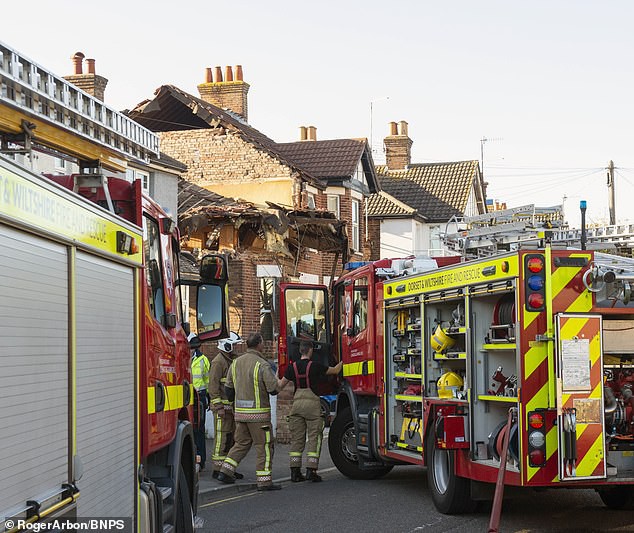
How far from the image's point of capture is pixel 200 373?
14.3 m

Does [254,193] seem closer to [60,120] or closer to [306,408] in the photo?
[306,408]

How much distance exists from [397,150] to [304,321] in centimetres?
3588

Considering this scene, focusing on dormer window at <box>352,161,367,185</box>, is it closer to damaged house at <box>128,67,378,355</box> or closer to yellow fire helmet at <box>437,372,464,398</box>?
damaged house at <box>128,67,378,355</box>

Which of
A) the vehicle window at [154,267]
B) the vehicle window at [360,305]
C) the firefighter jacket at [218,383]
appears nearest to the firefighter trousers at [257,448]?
the firefighter jacket at [218,383]

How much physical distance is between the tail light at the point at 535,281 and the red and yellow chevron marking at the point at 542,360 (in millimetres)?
34

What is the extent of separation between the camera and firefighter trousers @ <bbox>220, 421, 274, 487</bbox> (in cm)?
1217

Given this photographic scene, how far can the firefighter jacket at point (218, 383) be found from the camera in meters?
13.6

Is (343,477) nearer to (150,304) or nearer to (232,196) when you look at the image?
(150,304)

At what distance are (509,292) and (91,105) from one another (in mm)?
4352

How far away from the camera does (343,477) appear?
44.6ft

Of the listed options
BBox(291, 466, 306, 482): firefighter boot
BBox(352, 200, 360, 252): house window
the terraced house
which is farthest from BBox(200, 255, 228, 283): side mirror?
the terraced house

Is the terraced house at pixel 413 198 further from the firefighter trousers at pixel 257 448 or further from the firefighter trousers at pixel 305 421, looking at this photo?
the firefighter trousers at pixel 257 448

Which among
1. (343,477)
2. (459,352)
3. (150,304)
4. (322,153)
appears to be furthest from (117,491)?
(322,153)

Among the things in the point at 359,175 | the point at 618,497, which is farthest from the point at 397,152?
the point at 618,497
